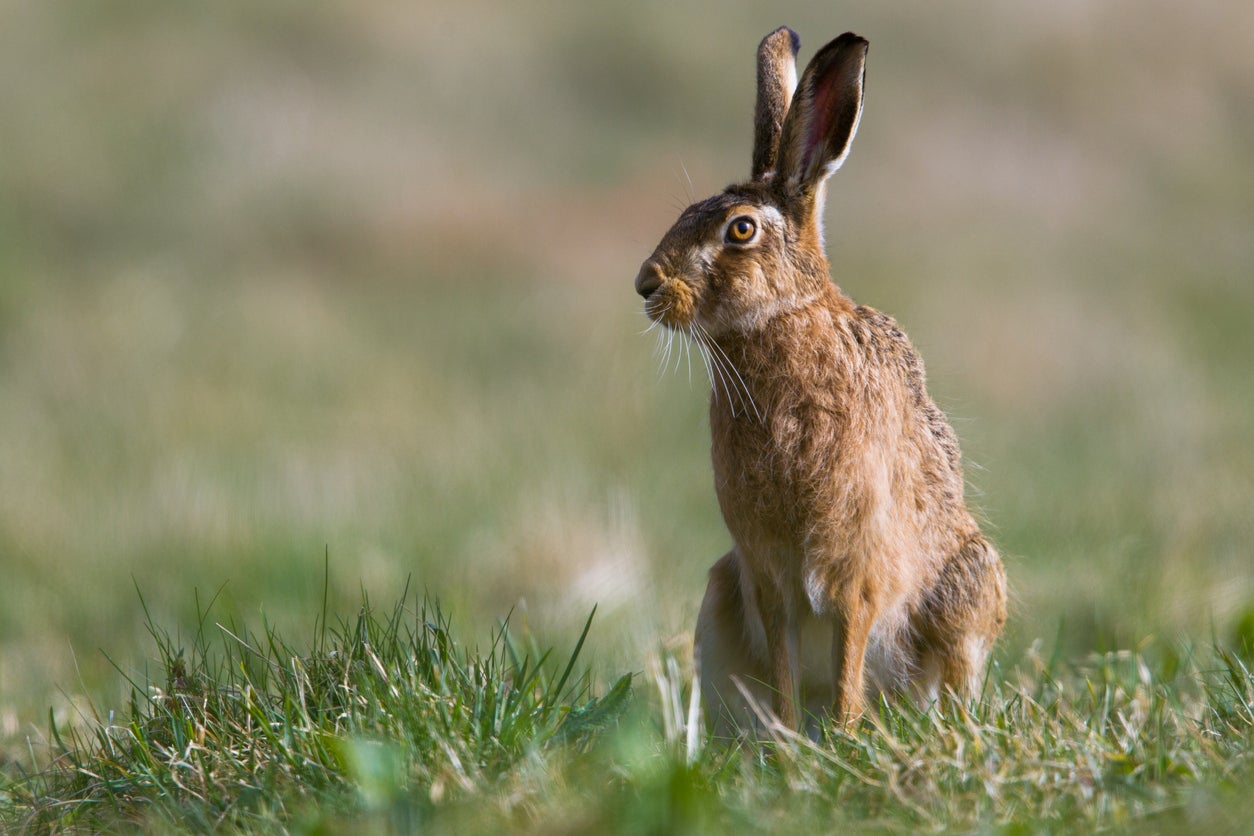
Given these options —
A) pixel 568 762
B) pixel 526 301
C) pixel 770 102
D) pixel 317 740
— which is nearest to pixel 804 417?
pixel 770 102

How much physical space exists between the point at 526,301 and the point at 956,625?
32.7 ft

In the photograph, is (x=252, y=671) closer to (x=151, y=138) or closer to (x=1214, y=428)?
(x=1214, y=428)

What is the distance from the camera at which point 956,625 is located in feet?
15.4

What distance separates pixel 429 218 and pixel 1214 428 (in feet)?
27.5

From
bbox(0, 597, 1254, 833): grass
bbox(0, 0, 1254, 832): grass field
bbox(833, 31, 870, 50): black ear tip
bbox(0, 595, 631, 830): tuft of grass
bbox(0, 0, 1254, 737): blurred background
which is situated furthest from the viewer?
bbox(0, 0, 1254, 737): blurred background


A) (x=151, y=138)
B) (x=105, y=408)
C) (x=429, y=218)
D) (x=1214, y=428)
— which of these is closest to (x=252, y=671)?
(x=105, y=408)

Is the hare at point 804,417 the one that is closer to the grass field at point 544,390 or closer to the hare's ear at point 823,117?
the hare's ear at point 823,117

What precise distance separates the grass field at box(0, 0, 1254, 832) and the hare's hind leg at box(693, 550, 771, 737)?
29cm

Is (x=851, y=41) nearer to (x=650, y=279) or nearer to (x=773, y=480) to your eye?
(x=650, y=279)

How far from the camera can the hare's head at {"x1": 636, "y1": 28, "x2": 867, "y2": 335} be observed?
425cm

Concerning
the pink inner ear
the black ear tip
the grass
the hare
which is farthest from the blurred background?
the black ear tip

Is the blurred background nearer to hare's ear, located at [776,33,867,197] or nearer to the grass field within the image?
the grass field

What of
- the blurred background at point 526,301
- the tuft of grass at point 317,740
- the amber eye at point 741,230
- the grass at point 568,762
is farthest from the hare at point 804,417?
the blurred background at point 526,301

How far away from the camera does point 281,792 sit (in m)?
3.54
